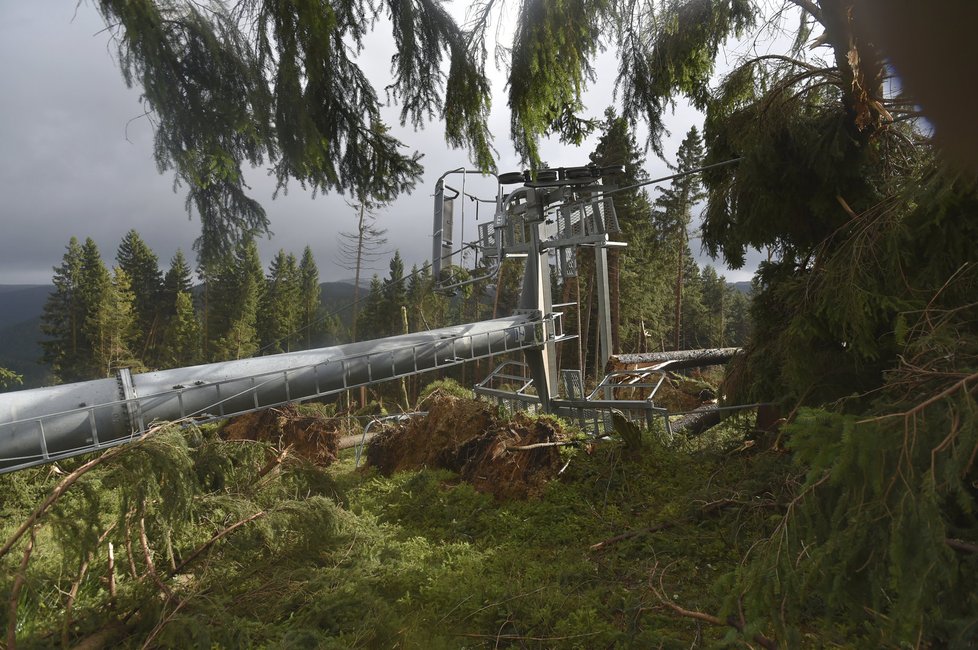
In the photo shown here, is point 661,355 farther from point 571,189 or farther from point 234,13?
point 234,13

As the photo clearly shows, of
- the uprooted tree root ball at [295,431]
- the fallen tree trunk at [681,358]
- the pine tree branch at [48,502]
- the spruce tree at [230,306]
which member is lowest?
the uprooted tree root ball at [295,431]

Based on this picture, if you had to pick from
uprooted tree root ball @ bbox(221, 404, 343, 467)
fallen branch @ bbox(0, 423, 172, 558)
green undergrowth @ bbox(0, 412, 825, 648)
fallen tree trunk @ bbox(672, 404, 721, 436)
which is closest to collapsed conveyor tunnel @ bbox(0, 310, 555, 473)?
green undergrowth @ bbox(0, 412, 825, 648)

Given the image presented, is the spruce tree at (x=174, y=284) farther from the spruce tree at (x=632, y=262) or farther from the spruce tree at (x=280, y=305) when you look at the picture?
the spruce tree at (x=632, y=262)

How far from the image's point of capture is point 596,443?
8164 mm

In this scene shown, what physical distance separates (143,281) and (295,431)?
103 ft

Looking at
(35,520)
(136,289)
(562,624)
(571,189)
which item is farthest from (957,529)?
(136,289)

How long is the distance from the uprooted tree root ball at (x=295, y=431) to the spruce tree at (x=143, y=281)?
28.9 m

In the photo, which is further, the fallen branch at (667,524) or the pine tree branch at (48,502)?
the fallen branch at (667,524)

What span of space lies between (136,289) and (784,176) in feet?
128

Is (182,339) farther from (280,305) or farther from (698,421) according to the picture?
(698,421)

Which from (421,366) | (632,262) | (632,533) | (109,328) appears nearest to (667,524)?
(632,533)

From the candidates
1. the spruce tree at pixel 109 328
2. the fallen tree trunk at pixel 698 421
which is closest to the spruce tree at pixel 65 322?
the spruce tree at pixel 109 328

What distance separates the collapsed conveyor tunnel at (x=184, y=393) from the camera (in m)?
4.52

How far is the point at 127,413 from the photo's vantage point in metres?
5.12
